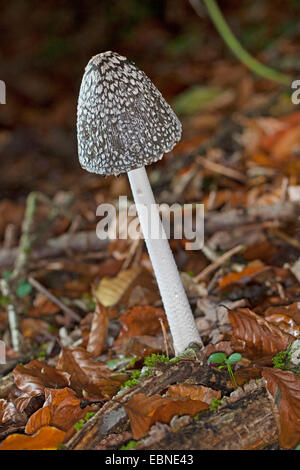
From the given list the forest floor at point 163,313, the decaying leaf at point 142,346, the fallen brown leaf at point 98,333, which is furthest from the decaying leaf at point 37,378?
the decaying leaf at point 142,346

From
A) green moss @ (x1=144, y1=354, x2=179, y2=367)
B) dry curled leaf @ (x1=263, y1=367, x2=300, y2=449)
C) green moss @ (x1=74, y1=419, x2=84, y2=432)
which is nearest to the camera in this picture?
dry curled leaf @ (x1=263, y1=367, x2=300, y2=449)

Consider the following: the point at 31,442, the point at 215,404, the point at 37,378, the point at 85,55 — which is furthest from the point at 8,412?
the point at 85,55

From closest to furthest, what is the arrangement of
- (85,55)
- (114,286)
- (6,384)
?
(6,384)
(114,286)
(85,55)

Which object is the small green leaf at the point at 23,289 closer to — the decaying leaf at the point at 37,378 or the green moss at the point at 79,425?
the decaying leaf at the point at 37,378

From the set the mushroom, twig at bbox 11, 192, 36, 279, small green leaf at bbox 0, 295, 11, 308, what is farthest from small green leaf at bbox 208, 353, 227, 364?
twig at bbox 11, 192, 36, 279

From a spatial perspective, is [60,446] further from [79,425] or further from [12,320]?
[12,320]

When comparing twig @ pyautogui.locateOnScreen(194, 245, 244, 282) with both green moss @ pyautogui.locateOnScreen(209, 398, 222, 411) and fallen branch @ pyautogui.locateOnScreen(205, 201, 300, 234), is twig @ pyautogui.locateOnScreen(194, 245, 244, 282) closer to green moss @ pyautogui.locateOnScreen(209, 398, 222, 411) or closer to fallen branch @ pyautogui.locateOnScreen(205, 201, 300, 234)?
fallen branch @ pyautogui.locateOnScreen(205, 201, 300, 234)

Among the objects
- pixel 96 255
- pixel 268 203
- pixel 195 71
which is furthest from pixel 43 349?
pixel 195 71
